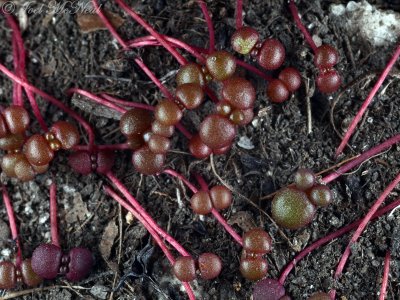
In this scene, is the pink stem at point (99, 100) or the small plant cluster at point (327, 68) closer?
the small plant cluster at point (327, 68)

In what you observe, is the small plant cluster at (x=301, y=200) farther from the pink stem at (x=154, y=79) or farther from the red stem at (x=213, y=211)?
the pink stem at (x=154, y=79)

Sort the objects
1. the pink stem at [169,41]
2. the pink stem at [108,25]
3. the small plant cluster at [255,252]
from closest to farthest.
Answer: the small plant cluster at [255,252] → the pink stem at [169,41] → the pink stem at [108,25]

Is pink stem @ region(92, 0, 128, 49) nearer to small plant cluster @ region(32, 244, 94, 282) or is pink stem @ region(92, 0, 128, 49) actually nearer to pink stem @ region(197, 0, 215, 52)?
pink stem @ region(197, 0, 215, 52)

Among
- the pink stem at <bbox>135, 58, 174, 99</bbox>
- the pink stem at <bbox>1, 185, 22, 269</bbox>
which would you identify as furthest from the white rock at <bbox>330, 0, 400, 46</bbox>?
the pink stem at <bbox>1, 185, 22, 269</bbox>

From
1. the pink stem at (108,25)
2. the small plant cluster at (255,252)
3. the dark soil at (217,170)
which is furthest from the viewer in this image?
the pink stem at (108,25)

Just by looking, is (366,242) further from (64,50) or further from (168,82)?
(64,50)

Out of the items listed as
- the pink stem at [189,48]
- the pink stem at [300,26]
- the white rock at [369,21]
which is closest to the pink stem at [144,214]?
the pink stem at [189,48]
